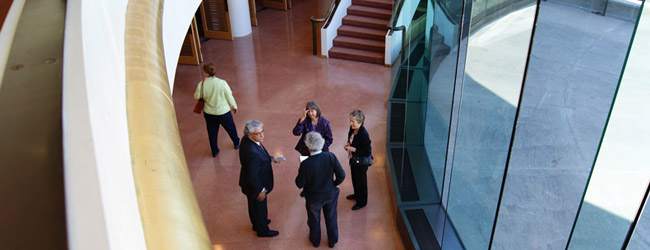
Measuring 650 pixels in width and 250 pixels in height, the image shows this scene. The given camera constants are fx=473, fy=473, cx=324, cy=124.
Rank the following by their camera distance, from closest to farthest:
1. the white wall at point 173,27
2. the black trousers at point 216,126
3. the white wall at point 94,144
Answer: the white wall at point 94,144 → the white wall at point 173,27 → the black trousers at point 216,126

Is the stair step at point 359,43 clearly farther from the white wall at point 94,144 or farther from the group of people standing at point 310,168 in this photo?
the white wall at point 94,144

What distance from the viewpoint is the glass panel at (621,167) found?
2.41 meters

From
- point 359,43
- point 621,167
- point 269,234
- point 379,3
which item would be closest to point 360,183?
point 269,234

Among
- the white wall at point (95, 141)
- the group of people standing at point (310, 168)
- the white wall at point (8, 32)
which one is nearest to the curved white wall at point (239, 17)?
the group of people standing at point (310, 168)

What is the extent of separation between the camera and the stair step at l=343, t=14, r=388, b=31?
424 inches

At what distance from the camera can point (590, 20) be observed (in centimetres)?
479

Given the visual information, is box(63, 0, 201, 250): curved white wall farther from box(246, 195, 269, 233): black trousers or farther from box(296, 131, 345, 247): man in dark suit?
box(246, 195, 269, 233): black trousers

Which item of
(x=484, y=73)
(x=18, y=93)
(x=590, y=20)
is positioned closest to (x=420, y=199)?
(x=484, y=73)

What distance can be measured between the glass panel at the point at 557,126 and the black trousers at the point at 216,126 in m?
3.85

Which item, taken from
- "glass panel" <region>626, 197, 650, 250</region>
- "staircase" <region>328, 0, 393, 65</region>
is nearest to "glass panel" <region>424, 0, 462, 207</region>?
"glass panel" <region>626, 197, 650, 250</region>

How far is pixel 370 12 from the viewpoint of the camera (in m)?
11.1

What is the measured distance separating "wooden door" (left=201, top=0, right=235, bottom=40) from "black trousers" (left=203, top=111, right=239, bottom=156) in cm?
532

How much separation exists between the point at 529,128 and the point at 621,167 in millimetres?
1094

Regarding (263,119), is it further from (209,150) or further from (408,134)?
(408,134)
